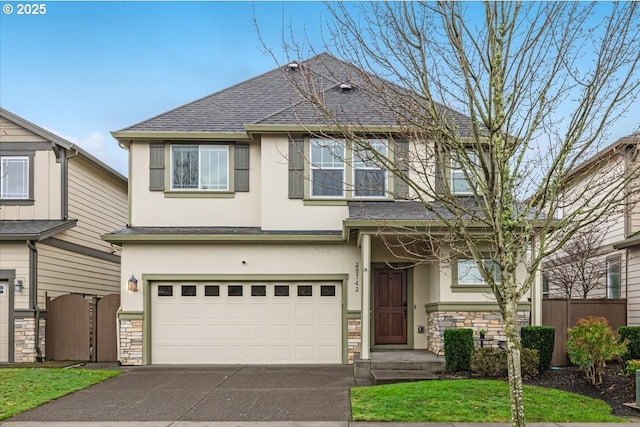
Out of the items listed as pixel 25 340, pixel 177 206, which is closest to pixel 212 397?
pixel 177 206

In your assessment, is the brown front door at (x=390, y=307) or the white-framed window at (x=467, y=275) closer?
the white-framed window at (x=467, y=275)

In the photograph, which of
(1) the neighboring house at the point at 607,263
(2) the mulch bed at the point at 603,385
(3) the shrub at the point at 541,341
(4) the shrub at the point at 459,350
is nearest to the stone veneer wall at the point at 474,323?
(3) the shrub at the point at 541,341

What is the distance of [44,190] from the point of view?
15.1 meters

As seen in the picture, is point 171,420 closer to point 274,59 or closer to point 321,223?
point 274,59

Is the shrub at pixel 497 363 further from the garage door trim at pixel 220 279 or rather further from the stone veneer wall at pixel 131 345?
the stone veneer wall at pixel 131 345

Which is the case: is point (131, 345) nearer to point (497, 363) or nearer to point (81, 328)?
point (81, 328)

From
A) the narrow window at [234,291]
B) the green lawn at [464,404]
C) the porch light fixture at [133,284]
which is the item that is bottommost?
the green lawn at [464,404]

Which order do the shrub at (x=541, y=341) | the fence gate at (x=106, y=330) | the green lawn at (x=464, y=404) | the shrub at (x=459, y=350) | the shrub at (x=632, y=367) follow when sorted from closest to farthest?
the green lawn at (x=464, y=404) → the shrub at (x=632, y=367) → the shrub at (x=459, y=350) → the shrub at (x=541, y=341) → the fence gate at (x=106, y=330)

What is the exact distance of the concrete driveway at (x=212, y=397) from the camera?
25.9 feet

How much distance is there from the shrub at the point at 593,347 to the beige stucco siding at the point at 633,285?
429cm

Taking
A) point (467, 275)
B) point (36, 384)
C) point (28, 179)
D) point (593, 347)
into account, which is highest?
point (28, 179)

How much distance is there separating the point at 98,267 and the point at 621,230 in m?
15.5

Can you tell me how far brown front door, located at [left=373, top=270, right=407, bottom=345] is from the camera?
13492 millimetres

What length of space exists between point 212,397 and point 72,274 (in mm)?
8751
